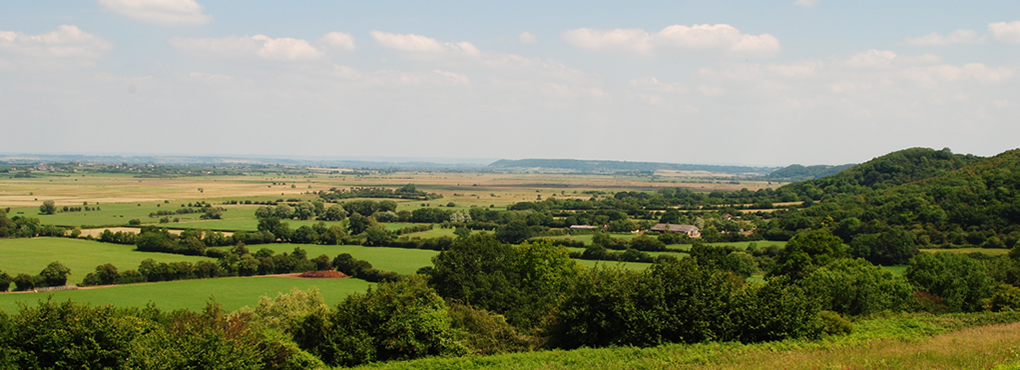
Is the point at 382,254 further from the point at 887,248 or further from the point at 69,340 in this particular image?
the point at 887,248

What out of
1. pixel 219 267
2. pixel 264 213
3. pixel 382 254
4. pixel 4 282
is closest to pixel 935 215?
pixel 382 254

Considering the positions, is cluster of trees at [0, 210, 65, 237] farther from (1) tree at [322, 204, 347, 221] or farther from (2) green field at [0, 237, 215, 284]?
(1) tree at [322, 204, 347, 221]

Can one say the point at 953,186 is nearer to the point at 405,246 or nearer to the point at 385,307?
the point at 405,246

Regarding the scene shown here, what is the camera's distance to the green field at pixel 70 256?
4844 centimetres

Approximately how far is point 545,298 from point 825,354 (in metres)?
16.5

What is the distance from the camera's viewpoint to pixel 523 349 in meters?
22.7

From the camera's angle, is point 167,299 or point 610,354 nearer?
point 610,354

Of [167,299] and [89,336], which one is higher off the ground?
[89,336]

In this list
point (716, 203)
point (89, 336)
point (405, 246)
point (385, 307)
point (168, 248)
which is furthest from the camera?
point (716, 203)

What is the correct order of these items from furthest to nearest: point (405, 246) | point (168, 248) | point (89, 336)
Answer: point (405, 246), point (168, 248), point (89, 336)

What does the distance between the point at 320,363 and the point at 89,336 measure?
640 cm

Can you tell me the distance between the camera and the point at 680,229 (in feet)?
247

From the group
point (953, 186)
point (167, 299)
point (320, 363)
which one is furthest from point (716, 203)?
point (320, 363)

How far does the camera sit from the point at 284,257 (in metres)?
52.3
